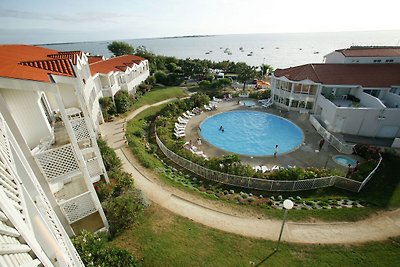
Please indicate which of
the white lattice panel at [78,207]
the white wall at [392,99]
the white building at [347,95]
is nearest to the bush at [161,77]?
the white building at [347,95]

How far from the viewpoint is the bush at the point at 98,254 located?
10290 mm

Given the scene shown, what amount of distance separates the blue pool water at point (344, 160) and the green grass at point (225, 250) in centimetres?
1080

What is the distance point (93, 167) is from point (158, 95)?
97.8 ft

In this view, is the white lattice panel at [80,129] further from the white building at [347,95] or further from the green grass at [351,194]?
the white building at [347,95]

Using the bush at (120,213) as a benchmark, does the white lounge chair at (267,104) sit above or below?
below

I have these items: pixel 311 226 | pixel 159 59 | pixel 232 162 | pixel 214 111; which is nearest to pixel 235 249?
pixel 311 226

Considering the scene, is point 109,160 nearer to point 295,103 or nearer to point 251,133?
point 251,133

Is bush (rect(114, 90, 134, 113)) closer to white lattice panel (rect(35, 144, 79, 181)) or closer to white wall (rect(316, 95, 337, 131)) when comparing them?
white lattice panel (rect(35, 144, 79, 181))

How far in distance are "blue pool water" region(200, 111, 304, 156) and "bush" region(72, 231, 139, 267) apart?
18775 mm

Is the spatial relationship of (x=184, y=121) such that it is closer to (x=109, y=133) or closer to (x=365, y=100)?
(x=109, y=133)

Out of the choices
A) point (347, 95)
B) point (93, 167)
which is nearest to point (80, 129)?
point (93, 167)

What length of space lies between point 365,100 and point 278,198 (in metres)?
24.5

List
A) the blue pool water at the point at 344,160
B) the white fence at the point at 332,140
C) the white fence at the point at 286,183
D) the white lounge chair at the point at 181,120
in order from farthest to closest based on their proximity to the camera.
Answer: the white lounge chair at the point at 181,120
the white fence at the point at 332,140
the blue pool water at the point at 344,160
the white fence at the point at 286,183

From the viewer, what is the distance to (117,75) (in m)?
37.0
